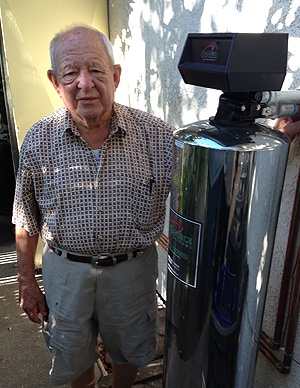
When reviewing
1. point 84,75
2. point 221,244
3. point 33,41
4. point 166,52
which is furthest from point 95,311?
point 33,41

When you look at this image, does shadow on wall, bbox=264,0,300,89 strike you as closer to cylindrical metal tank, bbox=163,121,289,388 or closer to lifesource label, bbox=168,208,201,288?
cylindrical metal tank, bbox=163,121,289,388

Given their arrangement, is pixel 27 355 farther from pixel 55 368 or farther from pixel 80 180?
pixel 80 180

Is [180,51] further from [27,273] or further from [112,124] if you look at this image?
[27,273]

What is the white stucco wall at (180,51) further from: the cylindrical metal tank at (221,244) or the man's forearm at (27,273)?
the man's forearm at (27,273)

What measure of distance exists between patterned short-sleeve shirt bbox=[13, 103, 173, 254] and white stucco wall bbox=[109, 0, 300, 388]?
58 cm

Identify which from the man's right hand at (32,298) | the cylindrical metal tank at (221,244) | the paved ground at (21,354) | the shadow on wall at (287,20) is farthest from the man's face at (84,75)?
the paved ground at (21,354)

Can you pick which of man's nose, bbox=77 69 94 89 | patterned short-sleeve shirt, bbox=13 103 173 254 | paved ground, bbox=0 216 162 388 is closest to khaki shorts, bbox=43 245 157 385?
patterned short-sleeve shirt, bbox=13 103 173 254

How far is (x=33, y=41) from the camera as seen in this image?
10.8ft

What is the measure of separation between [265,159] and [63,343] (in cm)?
145

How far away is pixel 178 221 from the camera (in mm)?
1250

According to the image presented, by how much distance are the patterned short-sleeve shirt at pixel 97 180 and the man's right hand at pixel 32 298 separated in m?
0.31

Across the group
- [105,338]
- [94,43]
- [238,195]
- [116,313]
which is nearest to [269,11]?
[94,43]

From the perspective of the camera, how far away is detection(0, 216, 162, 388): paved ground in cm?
246

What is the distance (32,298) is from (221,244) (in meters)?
1.25
